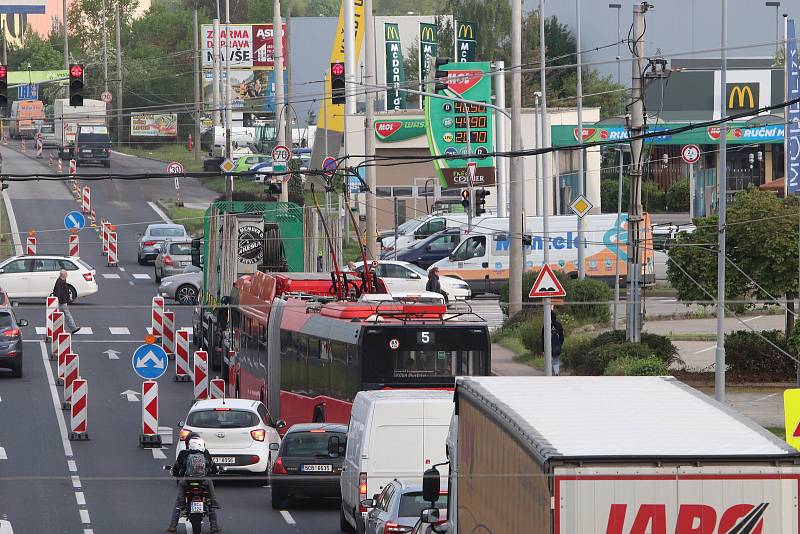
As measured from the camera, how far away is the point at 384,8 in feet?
583

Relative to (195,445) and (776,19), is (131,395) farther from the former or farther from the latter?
(776,19)

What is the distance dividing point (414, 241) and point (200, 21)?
73426mm

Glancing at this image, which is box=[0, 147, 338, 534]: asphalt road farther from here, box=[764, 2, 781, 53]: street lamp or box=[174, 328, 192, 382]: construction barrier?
box=[764, 2, 781, 53]: street lamp

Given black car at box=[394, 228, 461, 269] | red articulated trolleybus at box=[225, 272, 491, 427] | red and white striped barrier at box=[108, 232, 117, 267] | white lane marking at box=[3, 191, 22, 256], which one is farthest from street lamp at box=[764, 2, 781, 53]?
red articulated trolleybus at box=[225, 272, 491, 427]

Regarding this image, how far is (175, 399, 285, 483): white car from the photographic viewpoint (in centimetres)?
2422

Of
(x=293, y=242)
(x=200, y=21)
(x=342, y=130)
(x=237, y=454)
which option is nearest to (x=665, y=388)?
(x=237, y=454)

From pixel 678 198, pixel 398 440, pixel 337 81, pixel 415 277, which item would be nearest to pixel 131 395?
pixel 337 81

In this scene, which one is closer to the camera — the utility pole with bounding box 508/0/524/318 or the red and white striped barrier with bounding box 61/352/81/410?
the red and white striped barrier with bounding box 61/352/81/410

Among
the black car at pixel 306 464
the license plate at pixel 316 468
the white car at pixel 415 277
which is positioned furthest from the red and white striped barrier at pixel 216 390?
the white car at pixel 415 277

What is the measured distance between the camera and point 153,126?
103 m

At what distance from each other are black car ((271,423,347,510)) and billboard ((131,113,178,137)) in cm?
8138

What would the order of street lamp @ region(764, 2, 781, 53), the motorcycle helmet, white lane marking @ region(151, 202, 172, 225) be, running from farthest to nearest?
street lamp @ region(764, 2, 781, 53) < white lane marking @ region(151, 202, 172, 225) < the motorcycle helmet

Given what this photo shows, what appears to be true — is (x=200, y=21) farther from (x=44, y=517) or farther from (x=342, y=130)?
(x=44, y=517)

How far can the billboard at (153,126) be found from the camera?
103 meters
